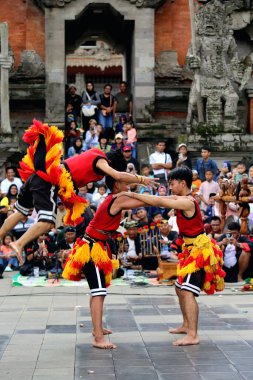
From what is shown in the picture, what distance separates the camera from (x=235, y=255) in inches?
533

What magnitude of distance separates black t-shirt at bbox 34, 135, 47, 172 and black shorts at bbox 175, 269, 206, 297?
1.82m

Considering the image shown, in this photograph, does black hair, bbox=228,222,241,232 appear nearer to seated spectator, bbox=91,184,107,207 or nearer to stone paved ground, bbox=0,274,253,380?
stone paved ground, bbox=0,274,253,380

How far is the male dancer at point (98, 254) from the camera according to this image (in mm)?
7934

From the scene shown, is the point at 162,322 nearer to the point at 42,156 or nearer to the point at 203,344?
the point at 203,344

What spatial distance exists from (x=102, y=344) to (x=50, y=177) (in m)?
1.73

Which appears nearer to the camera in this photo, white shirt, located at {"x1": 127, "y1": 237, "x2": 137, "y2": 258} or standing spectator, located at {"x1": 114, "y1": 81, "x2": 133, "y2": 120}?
white shirt, located at {"x1": 127, "y1": 237, "x2": 137, "y2": 258}

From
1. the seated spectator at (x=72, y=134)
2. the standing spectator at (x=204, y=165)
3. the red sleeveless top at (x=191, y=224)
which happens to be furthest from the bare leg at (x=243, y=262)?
the seated spectator at (x=72, y=134)

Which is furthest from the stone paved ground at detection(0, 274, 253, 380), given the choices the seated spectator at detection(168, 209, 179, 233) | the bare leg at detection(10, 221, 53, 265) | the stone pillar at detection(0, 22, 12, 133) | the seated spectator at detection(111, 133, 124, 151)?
the stone pillar at detection(0, 22, 12, 133)

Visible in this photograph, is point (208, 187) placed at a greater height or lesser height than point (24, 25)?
lesser

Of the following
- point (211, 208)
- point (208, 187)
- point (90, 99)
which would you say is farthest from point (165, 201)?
point (90, 99)

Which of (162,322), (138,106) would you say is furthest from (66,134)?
(162,322)

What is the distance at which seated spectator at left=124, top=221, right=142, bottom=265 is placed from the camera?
14.6 metres

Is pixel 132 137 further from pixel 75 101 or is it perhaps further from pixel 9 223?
pixel 9 223

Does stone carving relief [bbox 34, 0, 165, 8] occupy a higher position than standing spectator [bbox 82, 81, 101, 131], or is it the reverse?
stone carving relief [bbox 34, 0, 165, 8]
